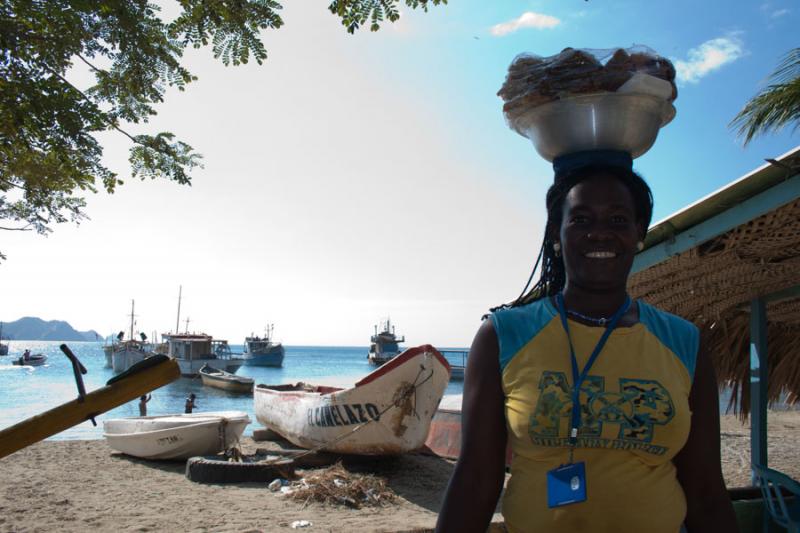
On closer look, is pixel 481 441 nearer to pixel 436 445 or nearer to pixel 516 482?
pixel 516 482

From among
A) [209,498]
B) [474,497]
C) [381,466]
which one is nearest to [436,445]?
[381,466]

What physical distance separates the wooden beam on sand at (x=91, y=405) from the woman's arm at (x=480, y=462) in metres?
1.33

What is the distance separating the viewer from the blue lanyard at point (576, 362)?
144cm

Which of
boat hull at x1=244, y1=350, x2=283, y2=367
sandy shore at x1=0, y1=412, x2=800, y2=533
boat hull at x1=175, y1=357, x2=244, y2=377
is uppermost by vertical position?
sandy shore at x1=0, y1=412, x2=800, y2=533

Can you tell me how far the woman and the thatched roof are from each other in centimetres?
145

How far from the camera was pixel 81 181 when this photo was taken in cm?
525

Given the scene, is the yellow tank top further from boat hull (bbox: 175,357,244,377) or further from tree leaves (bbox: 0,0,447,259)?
boat hull (bbox: 175,357,244,377)

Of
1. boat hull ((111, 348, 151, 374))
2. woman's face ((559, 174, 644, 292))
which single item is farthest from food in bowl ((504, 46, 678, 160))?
boat hull ((111, 348, 151, 374))

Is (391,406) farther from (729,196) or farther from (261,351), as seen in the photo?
(261,351)

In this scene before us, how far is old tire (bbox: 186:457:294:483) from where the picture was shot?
1014 cm

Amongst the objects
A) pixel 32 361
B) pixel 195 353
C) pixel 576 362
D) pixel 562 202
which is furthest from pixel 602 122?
pixel 32 361

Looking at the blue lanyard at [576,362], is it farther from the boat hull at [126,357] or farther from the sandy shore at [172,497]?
the boat hull at [126,357]

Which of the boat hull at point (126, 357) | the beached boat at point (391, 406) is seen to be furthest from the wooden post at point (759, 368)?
the boat hull at point (126, 357)

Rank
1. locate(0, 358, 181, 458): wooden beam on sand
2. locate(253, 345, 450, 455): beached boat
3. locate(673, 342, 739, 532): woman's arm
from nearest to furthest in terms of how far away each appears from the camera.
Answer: locate(673, 342, 739, 532): woman's arm < locate(0, 358, 181, 458): wooden beam on sand < locate(253, 345, 450, 455): beached boat
